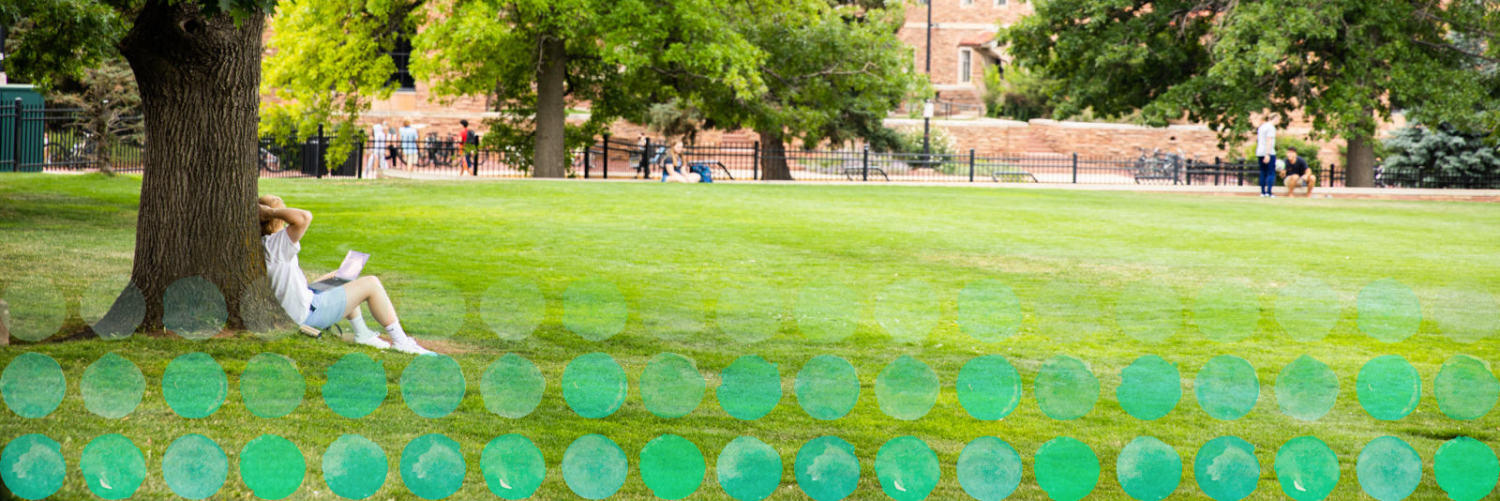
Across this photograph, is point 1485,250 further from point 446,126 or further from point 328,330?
point 446,126

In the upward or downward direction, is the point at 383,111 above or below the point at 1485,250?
above

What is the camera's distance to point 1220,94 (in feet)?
96.7

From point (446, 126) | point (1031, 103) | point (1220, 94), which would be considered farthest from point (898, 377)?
point (1031, 103)

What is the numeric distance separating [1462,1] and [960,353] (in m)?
26.8

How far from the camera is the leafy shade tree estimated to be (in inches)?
1095
